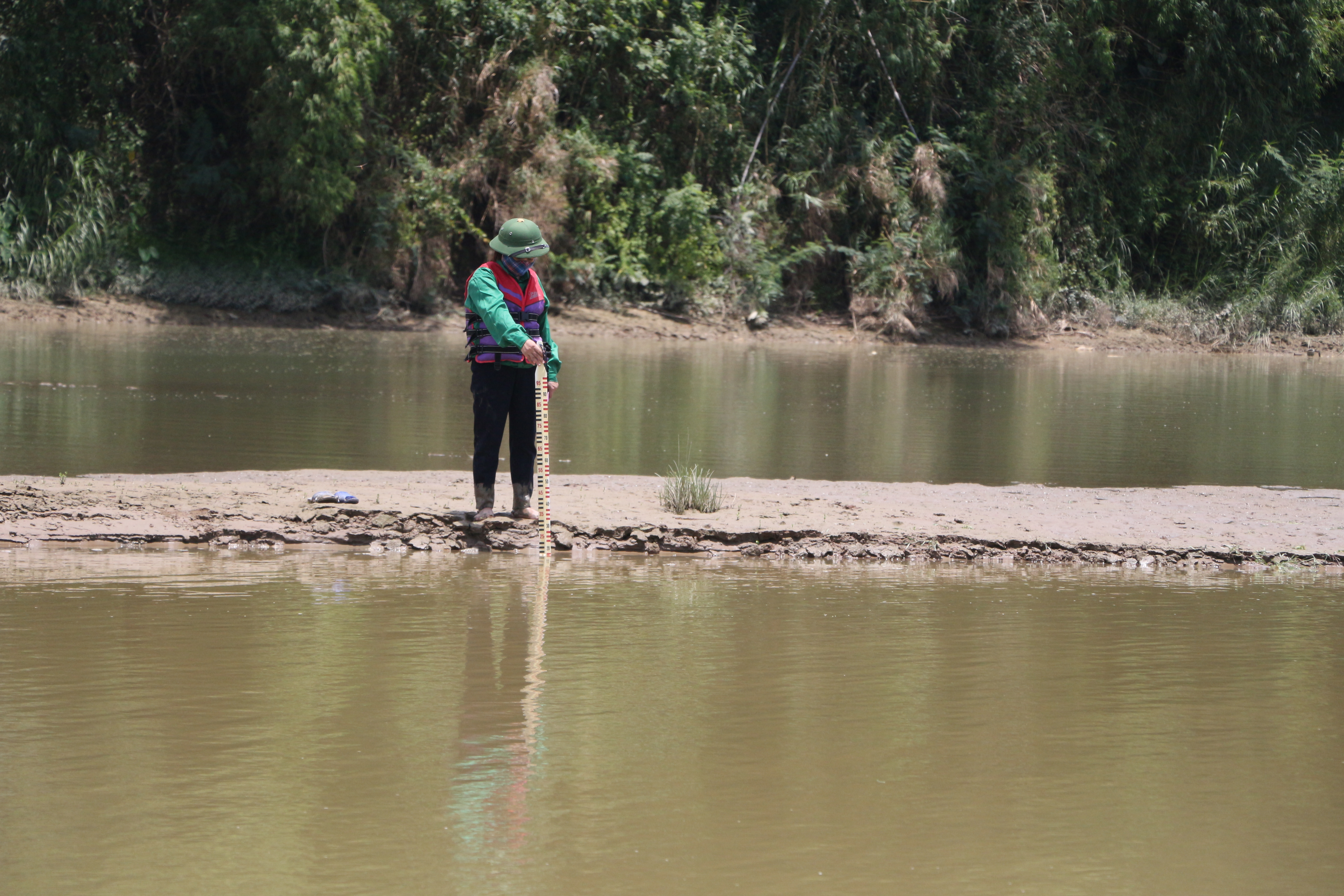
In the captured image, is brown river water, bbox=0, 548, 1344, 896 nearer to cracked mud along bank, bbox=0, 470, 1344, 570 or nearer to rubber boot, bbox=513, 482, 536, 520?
cracked mud along bank, bbox=0, 470, 1344, 570

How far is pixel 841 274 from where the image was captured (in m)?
29.7

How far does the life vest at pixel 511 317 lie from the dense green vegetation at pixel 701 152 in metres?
17.2

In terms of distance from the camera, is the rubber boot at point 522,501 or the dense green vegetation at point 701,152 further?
the dense green vegetation at point 701,152

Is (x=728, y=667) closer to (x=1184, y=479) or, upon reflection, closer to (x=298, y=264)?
(x=1184, y=479)

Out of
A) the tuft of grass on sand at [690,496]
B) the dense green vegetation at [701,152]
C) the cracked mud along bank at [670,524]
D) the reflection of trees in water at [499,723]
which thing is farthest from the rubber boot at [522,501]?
the dense green vegetation at [701,152]

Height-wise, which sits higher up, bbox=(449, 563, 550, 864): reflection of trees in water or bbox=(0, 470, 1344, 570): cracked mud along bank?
bbox=(0, 470, 1344, 570): cracked mud along bank

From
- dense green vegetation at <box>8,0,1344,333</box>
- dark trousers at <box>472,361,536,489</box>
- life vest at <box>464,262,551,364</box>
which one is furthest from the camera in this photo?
dense green vegetation at <box>8,0,1344,333</box>

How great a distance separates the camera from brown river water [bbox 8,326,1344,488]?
12078 millimetres

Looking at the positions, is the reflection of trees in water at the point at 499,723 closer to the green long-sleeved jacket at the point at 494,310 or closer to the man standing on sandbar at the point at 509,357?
the man standing on sandbar at the point at 509,357

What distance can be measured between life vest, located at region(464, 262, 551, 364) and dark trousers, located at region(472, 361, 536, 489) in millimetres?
82

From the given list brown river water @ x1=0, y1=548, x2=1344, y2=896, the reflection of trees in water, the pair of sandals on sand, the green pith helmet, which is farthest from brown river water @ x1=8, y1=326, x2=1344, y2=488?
the reflection of trees in water

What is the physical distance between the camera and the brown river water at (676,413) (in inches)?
476

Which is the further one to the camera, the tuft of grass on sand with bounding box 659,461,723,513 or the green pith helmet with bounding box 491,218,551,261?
the tuft of grass on sand with bounding box 659,461,723,513

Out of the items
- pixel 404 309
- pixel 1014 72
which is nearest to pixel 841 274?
pixel 1014 72
